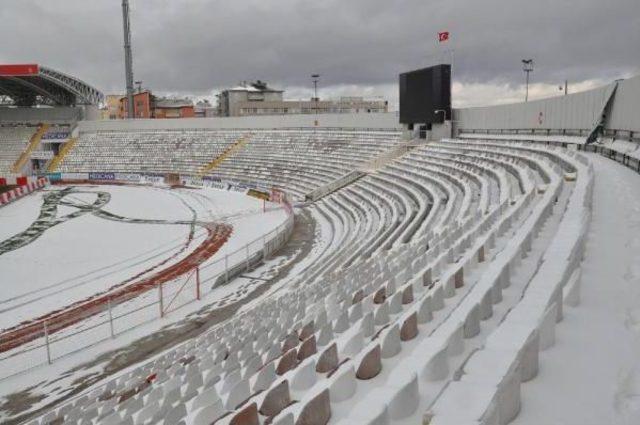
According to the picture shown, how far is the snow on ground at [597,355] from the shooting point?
10.3 ft

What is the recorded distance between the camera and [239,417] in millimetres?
3910

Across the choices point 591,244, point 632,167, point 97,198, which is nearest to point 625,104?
point 632,167

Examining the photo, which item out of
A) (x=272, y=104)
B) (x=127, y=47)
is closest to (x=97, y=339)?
(x=127, y=47)

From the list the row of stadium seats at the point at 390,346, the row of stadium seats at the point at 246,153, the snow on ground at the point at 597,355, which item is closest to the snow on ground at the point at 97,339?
the row of stadium seats at the point at 390,346

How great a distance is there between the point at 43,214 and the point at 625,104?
34565mm

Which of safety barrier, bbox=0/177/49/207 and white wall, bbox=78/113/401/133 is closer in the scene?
safety barrier, bbox=0/177/49/207

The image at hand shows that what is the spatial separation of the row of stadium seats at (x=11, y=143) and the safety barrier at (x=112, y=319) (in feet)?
179

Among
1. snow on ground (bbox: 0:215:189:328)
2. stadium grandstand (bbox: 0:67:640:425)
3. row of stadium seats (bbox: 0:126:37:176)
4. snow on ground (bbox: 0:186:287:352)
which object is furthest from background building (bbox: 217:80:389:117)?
snow on ground (bbox: 0:215:189:328)

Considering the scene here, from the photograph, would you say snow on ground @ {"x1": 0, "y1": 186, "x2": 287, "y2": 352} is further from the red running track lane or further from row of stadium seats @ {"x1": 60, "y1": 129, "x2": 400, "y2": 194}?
row of stadium seats @ {"x1": 60, "y1": 129, "x2": 400, "y2": 194}

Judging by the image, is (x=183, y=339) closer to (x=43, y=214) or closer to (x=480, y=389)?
(x=480, y=389)

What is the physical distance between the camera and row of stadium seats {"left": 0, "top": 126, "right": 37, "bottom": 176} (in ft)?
208

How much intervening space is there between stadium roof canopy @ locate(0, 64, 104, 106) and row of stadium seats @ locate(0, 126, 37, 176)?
4.32m

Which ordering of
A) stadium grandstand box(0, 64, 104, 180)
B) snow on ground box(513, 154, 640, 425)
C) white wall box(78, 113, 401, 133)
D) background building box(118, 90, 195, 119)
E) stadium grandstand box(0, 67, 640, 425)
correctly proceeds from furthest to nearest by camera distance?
1. background building box(118, 90, 195, 119)
2. stadium grandstand box(0, 64, 104, 180)
3. white wall box(78, 113, 401, 133)
4. stadium grandstand box(0, 67, 640, 425)
5. snow on ground box(513, 154, 640, 425)

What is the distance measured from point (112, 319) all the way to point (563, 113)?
942 inches
